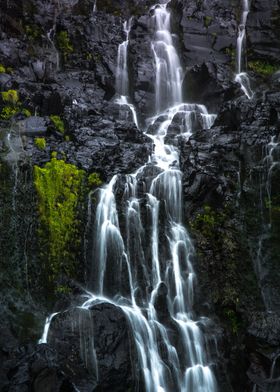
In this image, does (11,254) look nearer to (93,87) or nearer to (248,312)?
(248,312)

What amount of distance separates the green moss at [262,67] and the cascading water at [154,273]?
10.8 m

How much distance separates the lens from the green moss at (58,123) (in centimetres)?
1847

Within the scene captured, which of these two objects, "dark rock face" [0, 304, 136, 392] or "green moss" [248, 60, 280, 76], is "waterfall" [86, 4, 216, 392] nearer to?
"dark rock face" [0, 304, 136, 392]

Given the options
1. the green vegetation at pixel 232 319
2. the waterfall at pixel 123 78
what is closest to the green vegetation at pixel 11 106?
the waterfall at pixel 123 78

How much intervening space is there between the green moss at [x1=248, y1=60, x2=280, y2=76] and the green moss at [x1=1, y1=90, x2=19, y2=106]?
13.9 m

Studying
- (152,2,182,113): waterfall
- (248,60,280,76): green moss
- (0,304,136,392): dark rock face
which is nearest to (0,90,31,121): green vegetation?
(152,2,182,113): waterfall

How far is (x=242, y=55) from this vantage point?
26.4 meters

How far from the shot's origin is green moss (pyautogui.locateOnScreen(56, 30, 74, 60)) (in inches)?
994

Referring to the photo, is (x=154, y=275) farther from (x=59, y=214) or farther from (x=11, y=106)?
(x=11, y=106)

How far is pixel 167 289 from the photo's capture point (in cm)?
1455

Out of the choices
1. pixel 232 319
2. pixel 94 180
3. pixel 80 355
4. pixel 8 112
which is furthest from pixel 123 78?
pixel 80 355

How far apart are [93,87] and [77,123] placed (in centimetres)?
529

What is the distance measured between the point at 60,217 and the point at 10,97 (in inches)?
278

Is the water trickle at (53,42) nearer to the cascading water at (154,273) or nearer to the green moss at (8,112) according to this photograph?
the green moss at (8,112)
